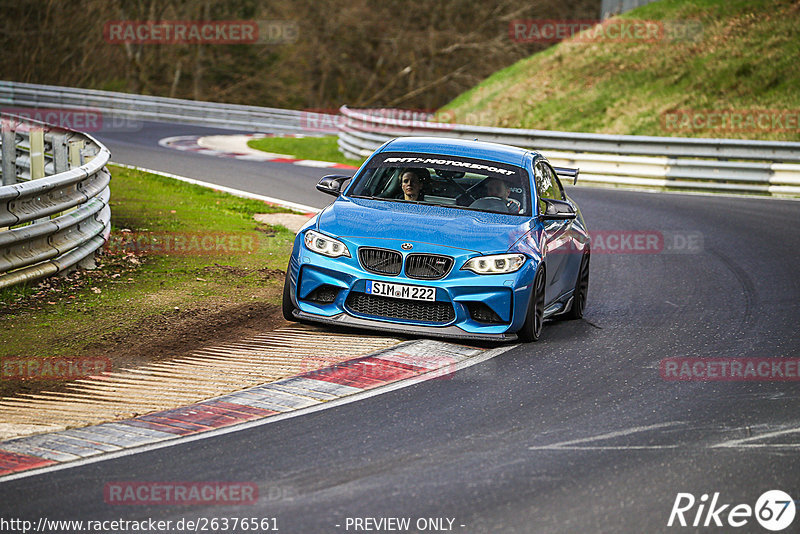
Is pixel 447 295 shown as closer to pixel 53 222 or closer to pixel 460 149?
pixel 460 149

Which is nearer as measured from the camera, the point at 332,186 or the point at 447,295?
the point at 447,295

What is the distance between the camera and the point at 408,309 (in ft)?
27.8

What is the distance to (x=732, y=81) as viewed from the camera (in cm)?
3031

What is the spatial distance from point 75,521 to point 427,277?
4057 mm

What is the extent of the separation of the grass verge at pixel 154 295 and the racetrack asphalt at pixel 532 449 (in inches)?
81.9

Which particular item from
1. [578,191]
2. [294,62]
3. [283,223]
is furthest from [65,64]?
[283,223]

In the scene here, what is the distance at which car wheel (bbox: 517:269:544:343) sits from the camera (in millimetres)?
8664

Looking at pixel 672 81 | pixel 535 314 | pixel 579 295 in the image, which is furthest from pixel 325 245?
pixel 672 81

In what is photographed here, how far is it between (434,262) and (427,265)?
0.06 metres

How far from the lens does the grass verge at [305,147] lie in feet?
86.3

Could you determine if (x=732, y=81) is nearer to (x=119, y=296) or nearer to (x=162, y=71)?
(x=119, y=296)

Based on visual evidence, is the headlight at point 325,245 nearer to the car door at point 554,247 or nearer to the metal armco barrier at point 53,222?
the car door at point 554,247

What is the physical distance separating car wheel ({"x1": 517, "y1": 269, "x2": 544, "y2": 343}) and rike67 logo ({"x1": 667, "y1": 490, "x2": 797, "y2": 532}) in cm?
331

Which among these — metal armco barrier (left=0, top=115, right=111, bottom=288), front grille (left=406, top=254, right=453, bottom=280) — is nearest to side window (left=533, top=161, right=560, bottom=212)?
front grille (left=406, top=254, right=453, bottom=280)
